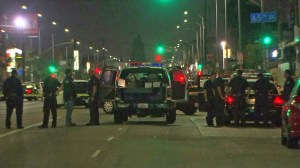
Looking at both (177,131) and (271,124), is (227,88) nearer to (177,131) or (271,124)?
(271,124)

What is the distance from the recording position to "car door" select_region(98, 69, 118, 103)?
24.3 meters

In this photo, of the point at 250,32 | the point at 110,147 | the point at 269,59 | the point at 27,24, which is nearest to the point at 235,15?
the point at 250,32

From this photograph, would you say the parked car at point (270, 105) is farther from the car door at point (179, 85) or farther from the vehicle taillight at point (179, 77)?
the vehicle taillight at point (179, 77)

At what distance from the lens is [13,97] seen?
21.2 metres

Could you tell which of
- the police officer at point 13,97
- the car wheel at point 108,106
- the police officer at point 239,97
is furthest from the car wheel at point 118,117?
the car wheel at point 108,106

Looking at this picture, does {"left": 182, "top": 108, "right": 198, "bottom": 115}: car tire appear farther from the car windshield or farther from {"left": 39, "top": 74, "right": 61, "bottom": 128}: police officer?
{"left": 39, "top": 74, "right": 61, "bottom": 128}: police officer

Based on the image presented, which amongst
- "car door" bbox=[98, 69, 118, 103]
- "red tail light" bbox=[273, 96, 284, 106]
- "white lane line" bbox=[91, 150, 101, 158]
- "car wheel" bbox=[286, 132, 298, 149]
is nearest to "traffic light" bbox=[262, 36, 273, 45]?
"car door" bbox=[98, 69, 118, 103]

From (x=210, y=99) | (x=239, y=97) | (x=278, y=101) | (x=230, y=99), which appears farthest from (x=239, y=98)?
(x=278, y=101)

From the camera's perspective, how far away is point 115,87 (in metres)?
23.4

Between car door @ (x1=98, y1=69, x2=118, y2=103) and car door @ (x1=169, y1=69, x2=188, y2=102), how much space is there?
87.9 inches

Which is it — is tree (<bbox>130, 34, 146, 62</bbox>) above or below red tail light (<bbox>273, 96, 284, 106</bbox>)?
above

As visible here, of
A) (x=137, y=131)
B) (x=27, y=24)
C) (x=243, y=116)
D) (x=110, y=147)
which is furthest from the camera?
(x=27, y=24)

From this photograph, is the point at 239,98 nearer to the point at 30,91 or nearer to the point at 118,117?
the point at 118,117

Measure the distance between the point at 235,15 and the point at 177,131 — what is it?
52.9 meters
